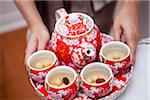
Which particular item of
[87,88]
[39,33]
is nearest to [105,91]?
[87,88]

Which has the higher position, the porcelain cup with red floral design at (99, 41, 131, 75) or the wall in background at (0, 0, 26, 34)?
the porcelain cup with red floral design at (99, 41, 131, 75)

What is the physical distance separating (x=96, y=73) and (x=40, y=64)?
0.15 metres

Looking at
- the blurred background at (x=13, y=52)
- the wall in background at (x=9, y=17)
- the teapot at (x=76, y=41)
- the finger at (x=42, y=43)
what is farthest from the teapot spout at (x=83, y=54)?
the wall in background at (x=9, y=17)

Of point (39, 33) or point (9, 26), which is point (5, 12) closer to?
point (9, 26)

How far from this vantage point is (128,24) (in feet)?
2.96

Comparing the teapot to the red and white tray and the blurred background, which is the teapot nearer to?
the red and white tray

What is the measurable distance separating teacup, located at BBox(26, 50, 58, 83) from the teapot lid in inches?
3.0

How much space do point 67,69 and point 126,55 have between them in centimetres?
15

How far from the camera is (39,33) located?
922 mm

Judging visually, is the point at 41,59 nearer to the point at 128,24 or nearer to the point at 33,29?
the point at 33,29

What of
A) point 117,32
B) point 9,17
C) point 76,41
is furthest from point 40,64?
point 9,17

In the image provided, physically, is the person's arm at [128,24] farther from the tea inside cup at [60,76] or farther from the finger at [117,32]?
the tea inside cup at [60,76]

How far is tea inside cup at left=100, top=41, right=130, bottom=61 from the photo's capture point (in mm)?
776

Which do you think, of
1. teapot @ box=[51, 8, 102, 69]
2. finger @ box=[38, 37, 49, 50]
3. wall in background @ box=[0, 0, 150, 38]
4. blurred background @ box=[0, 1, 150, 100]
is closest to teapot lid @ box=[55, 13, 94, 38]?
teapot @ box=[51, 8, 102, 69]
